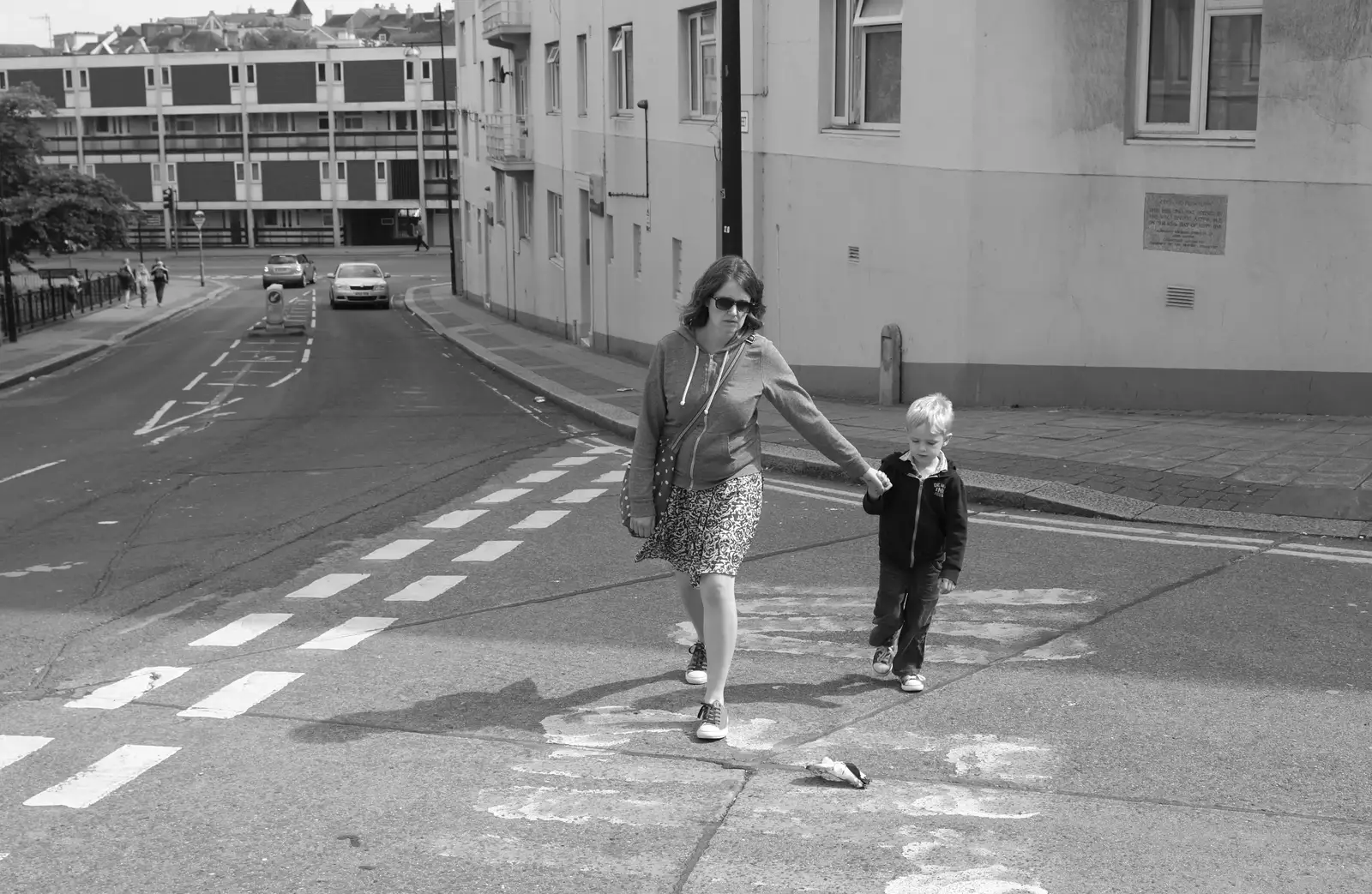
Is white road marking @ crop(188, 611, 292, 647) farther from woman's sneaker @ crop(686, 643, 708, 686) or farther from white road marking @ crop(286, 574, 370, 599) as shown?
woman's sneaker @ crop(686, 643, 708, 686)

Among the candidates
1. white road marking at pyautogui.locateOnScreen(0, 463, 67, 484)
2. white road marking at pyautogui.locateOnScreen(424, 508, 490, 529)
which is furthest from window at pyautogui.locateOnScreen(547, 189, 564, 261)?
white road marking at pyautogui.locateOnScreen(424, 508, 490, 529)

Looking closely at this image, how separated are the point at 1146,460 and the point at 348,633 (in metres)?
7.15

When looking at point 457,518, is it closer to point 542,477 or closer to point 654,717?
point 542,477

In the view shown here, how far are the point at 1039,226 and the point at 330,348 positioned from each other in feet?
74.4

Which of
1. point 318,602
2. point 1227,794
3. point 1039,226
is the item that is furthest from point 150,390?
point 1227,794

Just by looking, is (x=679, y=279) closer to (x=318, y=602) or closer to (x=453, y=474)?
(x=453, y=474)

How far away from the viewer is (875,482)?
654 centimetres

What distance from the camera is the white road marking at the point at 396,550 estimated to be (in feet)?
33.5

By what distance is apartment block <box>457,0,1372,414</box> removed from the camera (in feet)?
48.2

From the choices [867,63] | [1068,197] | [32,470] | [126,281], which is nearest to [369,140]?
[126,281]

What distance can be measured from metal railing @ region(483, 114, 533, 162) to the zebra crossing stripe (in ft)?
99.2

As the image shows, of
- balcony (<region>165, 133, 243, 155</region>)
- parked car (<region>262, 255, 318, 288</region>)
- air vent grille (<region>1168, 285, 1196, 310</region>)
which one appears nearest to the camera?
air vent grille (<region>1168, 285, 1196, 310</region>)

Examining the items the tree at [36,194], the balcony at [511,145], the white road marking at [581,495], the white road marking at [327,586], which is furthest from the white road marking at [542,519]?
the tree at [36,194]

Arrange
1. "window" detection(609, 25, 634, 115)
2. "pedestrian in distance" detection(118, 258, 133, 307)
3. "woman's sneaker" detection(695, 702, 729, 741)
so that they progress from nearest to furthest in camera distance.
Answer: "woman's sneaker" detection(695, 702, 729, 741) < "window" detection(609, 25, 634, 115) < "pedestrian in distance" detection(118, 258, 133, 307)
